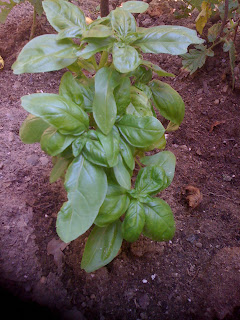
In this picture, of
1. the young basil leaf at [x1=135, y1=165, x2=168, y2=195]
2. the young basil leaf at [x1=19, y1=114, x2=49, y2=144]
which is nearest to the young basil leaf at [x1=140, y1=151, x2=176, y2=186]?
the young basil leaf at [x1=135, y1=165, x2=168, y2=195]

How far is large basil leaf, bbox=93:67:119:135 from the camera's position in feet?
3.22

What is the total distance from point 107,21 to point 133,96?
0.27 m

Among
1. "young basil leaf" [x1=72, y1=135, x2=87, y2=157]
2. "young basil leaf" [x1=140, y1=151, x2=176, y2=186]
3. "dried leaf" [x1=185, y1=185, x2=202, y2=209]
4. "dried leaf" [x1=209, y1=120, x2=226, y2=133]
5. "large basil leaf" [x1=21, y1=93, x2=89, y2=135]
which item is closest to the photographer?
"large basil leaf" [x1=21, y1=93, x2=89, y2=135]

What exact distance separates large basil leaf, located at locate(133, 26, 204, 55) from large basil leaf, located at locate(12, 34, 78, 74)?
23 centimetres

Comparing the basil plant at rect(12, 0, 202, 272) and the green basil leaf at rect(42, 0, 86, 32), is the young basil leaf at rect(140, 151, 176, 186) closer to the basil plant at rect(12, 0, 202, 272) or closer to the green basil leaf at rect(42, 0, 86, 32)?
the basil plant at rect(12, 0, 202, 272)

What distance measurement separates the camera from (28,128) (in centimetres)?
109

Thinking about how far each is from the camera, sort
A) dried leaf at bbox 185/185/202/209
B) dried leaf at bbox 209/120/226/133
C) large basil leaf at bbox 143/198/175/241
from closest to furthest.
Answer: large basil leaf at bbox 143/198/175/241
dried leaf at bbox 185/185/202/209
dried leaf at bbox 209/120/226/133

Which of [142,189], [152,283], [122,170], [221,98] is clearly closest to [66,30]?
[122,170]

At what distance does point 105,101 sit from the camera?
100cm

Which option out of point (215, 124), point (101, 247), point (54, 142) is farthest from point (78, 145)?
point (215, 124)

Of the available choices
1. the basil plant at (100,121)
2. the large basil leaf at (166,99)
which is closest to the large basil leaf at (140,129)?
the basil plant at (100,121)

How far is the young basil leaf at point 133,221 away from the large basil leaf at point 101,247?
0.43 feet

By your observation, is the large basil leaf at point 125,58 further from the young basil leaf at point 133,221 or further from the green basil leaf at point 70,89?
the young basil leaf at point 133,221

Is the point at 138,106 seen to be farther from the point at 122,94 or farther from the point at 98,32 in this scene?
the point at 98,32
